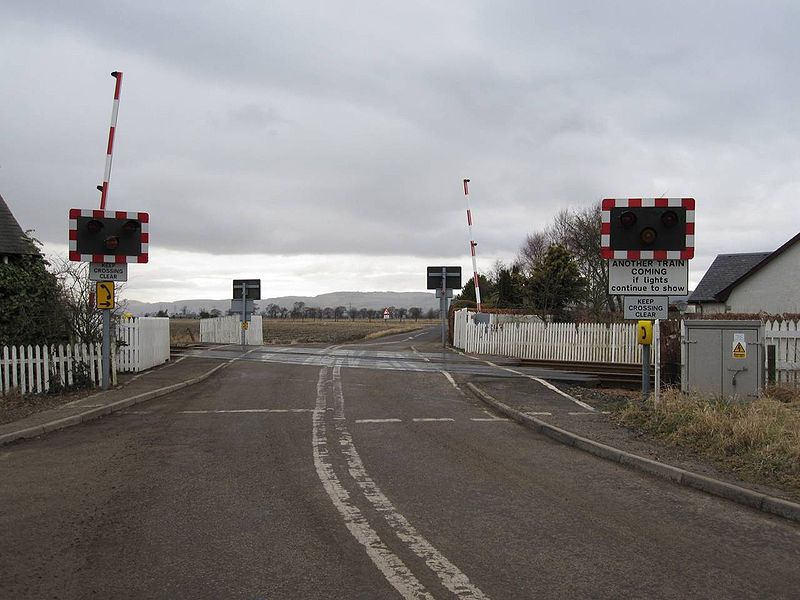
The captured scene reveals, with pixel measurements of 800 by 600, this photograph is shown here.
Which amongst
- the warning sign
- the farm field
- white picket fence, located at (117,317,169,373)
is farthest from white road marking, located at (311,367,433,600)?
the farm field

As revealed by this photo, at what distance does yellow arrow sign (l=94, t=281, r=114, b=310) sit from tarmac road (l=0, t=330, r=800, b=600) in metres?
3.98

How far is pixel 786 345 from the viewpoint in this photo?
51.4ft

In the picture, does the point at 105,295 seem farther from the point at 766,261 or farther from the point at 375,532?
the point at 766,261

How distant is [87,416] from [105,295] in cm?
328

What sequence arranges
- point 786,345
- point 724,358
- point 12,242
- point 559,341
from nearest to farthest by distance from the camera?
point 724,358 < point 786,345 < point 12,242 < point 559,341

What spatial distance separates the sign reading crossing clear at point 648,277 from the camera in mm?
10688

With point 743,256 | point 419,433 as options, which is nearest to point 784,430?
point 419,433

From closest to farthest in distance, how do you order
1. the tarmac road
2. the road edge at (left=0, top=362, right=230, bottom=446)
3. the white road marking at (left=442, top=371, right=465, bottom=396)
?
1. the tarmac road
2. the road edge at (left=0, top=362, right=230, bottom=446)
3. the white road marking at (left=442, top=371, right=465, bottom=396)

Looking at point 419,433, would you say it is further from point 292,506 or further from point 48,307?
point 48,307

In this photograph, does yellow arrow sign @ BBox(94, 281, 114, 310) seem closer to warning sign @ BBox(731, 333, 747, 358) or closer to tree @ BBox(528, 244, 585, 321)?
warning sign @ BBox(731, 333, 747, 358)

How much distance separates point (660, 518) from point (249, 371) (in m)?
14.4

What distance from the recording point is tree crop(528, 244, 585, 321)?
38.1 meters

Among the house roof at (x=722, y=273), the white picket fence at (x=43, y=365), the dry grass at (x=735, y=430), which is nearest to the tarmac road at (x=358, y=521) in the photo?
the dry grass at (x=735, y=430)

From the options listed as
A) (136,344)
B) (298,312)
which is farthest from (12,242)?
(298,312)
